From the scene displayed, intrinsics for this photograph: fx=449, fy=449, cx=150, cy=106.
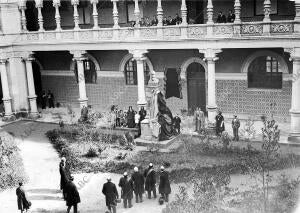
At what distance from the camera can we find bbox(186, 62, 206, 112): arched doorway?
2755 centimetres

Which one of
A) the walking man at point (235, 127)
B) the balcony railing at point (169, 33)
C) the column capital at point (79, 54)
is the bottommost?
the walking man at point (235, 127)

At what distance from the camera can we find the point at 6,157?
67.6 ft

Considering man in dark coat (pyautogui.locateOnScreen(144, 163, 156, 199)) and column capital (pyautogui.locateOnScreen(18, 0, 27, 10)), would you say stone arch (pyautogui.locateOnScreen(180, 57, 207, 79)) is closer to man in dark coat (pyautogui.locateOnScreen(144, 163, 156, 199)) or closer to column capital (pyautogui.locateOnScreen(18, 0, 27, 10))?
column capital (pyautogui.locateOnScreen(18, 0, 27, 10))

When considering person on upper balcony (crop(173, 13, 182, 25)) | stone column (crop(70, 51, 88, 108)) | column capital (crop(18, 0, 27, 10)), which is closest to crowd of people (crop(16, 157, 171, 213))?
person on upper balcony (crop(173, 13, 182, 25))

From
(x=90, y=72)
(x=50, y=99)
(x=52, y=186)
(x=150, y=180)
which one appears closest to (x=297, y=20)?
(x=150, y=180)

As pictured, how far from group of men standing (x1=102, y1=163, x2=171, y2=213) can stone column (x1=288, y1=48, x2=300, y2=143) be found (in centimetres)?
906

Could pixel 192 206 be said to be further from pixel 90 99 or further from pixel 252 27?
pixel 90 99

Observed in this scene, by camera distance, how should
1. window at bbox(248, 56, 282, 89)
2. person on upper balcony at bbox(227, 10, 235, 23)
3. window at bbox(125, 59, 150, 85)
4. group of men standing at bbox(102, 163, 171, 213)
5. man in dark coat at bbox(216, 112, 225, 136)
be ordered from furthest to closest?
window at bbox(125, 59, 150, 85) → window at bbox(248, 56, 282, 89) → person on upper balcony at bbox(227, 10, 235, 23) → man in dark coat at bbox(216, 112, 225, 136) → group of men standing at bbox(102, 163, 171, 213)

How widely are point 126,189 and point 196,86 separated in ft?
44.8

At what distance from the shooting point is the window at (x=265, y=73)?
25.0 m

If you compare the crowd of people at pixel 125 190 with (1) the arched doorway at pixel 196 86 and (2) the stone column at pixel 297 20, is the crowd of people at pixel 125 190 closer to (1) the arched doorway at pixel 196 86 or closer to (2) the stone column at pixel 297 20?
(2) the stone column at pixel 297 20

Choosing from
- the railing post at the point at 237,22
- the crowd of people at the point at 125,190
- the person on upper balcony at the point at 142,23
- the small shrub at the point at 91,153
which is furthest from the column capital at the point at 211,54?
the crowd of people at the point at 125,190

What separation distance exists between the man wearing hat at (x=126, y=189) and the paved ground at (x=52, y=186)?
0.33m

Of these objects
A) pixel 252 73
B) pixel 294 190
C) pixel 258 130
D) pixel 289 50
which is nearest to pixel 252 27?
pixel 289 50
